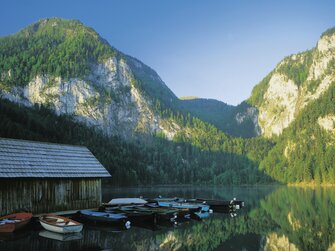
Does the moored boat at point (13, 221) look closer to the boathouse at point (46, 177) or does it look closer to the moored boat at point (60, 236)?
the boathouse at point (46, 177)

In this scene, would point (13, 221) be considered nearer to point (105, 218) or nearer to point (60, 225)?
point (60, 225)

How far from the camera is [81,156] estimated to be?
130ft

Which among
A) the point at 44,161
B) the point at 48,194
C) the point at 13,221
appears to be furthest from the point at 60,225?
the point at 44,161

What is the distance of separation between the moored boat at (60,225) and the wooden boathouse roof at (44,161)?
15.0ft

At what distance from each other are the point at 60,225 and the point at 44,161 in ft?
29.1

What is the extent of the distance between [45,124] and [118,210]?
371 feet

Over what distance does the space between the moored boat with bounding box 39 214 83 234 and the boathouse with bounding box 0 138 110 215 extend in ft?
11.0

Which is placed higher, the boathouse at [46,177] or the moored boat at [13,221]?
the boathouse at [46,177]

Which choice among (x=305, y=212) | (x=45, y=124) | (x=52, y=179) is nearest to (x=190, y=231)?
(x=52, y=179)

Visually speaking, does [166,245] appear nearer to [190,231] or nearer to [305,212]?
[190,231]

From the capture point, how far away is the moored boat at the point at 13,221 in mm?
27750

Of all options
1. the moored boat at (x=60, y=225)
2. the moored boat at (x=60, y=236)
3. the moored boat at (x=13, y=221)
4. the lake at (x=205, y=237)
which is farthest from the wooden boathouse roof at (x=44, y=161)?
the moored boat at (x=60, y=236)

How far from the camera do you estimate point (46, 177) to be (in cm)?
3281

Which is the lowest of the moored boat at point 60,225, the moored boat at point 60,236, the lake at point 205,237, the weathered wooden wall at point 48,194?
the lake at point 205,237
